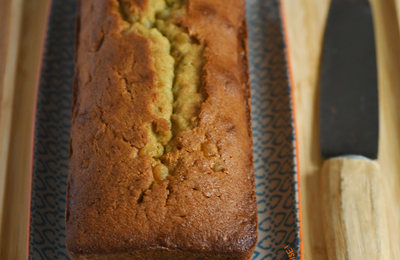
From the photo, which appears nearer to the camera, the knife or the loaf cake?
the loaf cake

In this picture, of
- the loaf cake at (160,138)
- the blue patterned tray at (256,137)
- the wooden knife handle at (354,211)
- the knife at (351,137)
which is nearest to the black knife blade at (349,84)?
the knife at (351,137)

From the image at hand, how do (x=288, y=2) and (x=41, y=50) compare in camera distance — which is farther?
(x=288, y=2)

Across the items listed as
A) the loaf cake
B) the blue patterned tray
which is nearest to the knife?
the blue patterned tray

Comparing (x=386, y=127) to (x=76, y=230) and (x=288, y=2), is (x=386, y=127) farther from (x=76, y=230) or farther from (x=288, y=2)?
(x=76, y=230)

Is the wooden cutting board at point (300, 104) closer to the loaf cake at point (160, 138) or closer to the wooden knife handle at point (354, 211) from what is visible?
the wooden knife handle at point (354, 211)

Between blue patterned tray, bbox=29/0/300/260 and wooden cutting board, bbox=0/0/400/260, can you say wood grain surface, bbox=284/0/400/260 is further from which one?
blue patterned tray, bbox=29/0/300/260

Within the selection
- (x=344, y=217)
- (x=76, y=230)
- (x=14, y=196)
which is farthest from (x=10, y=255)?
(x=344, y=217)
